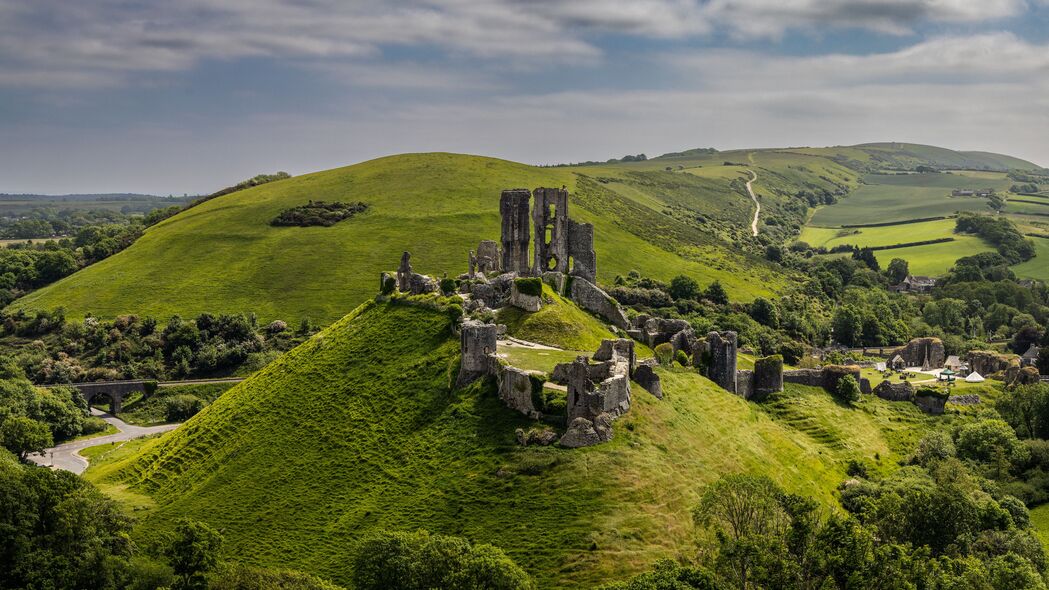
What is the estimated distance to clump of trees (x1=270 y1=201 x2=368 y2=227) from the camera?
612ft

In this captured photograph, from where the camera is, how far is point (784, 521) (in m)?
48.0

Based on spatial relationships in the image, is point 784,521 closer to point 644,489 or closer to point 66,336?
point 644,489

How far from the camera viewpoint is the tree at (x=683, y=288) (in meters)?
164

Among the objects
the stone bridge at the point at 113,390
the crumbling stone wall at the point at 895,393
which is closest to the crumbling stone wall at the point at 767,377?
the crumbling stone wall at the point at 895,393

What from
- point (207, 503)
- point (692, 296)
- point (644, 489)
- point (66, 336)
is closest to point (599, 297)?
point (644, 489)

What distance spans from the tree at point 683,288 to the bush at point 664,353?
90730 mm

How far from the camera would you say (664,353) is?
7338 cm

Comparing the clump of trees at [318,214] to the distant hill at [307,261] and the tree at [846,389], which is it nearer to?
the distant hill at [307,261]

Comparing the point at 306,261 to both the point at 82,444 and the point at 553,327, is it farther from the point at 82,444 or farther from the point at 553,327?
the point at 553,327

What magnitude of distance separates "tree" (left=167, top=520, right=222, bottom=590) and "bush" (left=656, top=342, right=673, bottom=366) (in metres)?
38.1

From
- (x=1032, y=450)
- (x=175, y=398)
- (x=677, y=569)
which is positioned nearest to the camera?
(x=677, y=569)

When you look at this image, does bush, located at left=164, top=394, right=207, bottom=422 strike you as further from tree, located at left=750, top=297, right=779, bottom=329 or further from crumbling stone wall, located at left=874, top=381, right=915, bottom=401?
tree, located at left=750, top=297, right=779, bottom=329

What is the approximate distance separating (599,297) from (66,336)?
108 m

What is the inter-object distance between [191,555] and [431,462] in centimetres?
1475
